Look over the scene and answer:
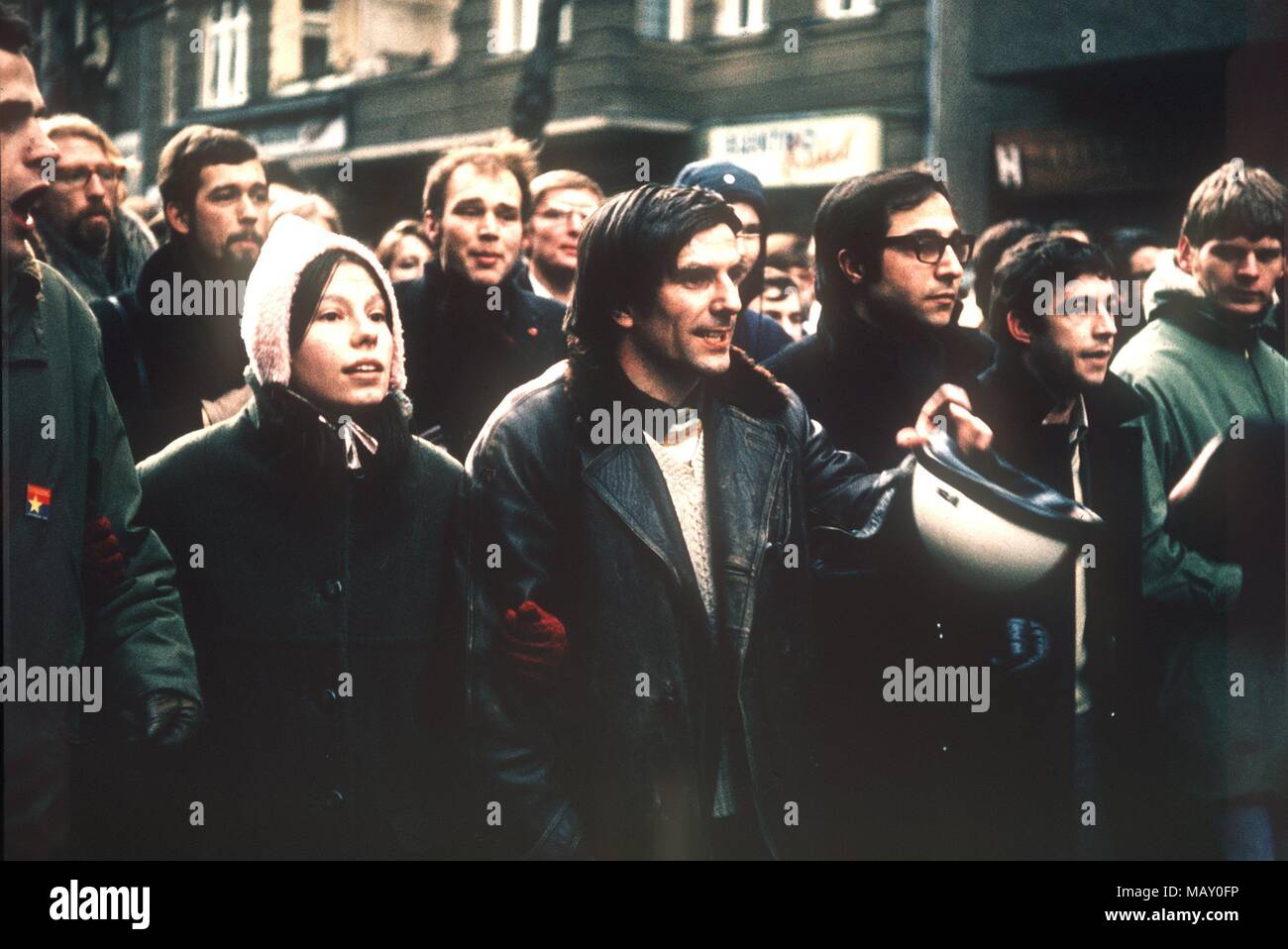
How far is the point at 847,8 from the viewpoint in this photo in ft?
16.0

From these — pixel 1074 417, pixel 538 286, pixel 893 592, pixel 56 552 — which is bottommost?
pixel 893 592

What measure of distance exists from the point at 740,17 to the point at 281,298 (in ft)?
4.84

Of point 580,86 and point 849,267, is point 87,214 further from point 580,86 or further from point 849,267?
point 849,267

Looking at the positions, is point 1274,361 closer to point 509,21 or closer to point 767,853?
point 767,853

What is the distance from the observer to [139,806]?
182 inches

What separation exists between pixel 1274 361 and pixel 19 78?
332cm

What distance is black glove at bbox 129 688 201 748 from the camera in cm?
445

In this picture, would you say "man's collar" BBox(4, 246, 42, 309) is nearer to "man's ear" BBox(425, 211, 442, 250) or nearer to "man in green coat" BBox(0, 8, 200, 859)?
"man in green coat" BBox(0, 8, 200, 859)

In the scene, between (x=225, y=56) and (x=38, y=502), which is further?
(x=225, y=56)

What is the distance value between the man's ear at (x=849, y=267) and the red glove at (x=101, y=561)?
6.47ft

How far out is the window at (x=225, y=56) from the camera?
5.05 metres

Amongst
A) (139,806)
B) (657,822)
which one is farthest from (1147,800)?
(139,806)

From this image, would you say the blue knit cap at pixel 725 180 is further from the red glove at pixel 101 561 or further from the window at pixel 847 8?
the red glove at pixel 101 561

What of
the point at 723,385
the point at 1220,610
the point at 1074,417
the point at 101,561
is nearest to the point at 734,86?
the point at 723,385
